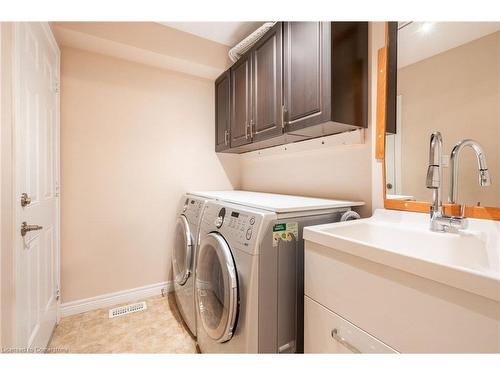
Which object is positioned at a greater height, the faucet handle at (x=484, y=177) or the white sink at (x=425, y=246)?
the faucet handle at (x=484, y=177)

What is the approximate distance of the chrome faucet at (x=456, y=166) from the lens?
865mm

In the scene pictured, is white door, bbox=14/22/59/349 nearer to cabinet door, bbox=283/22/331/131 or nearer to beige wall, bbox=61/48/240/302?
beige wall, bbox=61/48/240/302

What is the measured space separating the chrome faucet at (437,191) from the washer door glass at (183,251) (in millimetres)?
1361

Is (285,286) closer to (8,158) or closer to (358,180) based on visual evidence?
(358,180)

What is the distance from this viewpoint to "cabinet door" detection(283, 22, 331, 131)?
123 cm

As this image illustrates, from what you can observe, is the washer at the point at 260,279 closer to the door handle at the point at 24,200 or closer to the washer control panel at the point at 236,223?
the washer control panel at the point at 236,223

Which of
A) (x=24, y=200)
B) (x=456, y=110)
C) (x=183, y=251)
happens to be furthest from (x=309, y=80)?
(x=24, y=200)

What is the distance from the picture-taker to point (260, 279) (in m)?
0.95

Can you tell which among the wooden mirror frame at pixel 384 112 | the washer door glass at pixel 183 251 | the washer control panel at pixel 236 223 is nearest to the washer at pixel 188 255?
the washer door glass at pixel 183 251

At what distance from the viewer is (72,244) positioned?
1.88m

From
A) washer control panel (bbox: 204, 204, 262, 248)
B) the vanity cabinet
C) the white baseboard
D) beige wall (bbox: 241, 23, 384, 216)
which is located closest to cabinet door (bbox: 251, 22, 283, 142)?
the vanity cabinet

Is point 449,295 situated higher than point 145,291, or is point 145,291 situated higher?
point 449,295

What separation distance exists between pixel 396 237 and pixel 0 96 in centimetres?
180
